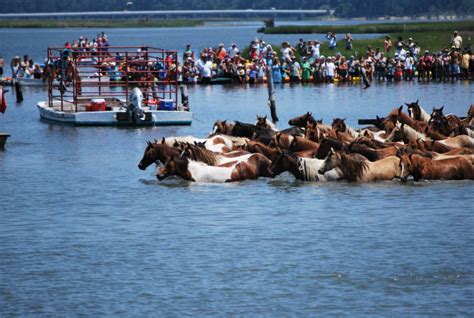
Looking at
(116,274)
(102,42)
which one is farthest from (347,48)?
(116,274)

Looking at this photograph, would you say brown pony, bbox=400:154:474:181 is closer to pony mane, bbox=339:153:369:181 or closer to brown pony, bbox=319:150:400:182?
brown pony, bbox=319:150:400:182

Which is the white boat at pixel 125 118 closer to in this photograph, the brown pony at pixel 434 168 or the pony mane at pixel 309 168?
the pony mane at pixel 309 168

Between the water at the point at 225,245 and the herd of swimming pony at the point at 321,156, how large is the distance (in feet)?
1.08

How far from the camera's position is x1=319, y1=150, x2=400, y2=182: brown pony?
2691cm

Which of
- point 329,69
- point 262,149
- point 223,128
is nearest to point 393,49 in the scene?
point 329,69

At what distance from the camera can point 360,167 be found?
27.0 meters

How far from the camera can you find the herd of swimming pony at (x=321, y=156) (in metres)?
27.1

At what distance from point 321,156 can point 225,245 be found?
7.01 metres

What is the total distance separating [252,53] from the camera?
64.0 metres

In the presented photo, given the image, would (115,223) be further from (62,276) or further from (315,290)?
(315,290)

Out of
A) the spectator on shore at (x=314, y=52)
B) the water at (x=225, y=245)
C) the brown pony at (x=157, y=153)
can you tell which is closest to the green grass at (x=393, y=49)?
the spectator on shore at (x=314, y=52)

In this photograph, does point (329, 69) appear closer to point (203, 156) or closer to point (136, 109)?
point (136, 109)

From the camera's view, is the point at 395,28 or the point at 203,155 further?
the point at 395,28

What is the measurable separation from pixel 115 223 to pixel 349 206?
4.95m
